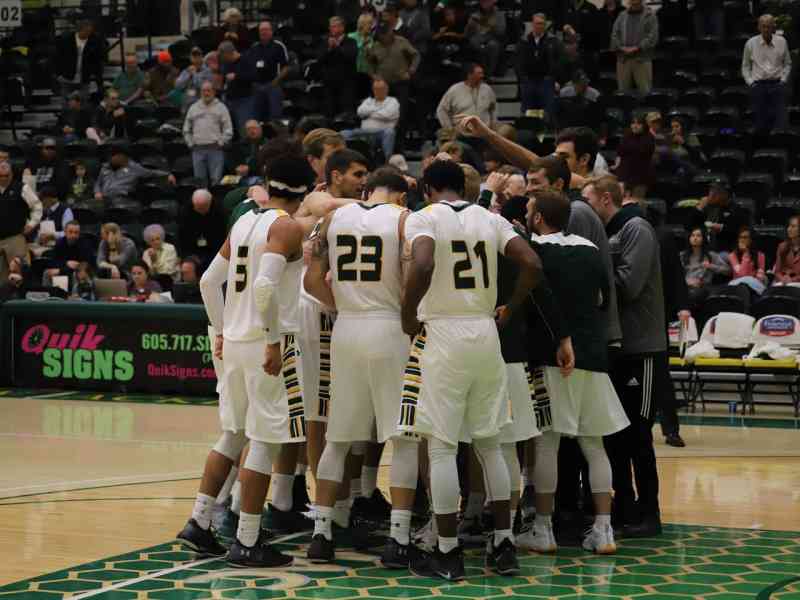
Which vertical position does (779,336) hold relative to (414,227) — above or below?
below

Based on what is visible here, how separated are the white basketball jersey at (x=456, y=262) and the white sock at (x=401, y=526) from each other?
0.95m

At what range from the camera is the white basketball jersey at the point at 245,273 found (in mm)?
7320

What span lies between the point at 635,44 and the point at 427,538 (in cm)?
1336

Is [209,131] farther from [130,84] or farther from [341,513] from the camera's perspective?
[341,513]

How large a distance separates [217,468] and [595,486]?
1.94m

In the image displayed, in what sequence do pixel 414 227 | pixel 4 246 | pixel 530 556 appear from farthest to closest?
pixel 4 246 → pixel 530 556 → pixel 414 227

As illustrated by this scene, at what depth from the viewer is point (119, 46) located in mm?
26750

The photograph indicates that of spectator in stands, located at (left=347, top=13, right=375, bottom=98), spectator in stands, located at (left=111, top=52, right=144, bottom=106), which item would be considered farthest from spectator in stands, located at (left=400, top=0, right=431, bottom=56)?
spectator in stands, located at (left=111, top=52, right=144, bottom=106)

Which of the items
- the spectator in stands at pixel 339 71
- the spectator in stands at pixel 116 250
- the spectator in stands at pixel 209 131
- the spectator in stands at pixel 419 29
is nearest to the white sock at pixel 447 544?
the spectator in stands at pixel 116 250

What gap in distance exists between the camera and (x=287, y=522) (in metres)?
8.27

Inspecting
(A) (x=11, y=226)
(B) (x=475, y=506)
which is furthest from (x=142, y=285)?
(B) (x=475, y=506)

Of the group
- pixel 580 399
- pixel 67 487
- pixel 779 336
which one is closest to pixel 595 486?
pixel 580 399

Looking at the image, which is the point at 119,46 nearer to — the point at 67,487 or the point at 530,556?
the point at 67,487

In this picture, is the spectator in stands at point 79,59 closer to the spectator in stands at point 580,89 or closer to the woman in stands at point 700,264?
the spectator in stands at point 580,89
